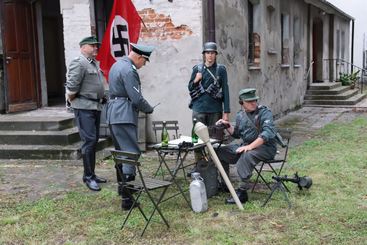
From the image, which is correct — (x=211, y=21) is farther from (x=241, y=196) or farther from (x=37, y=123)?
(x=241, y=196)

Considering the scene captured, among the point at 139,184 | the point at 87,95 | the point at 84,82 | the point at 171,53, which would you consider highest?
the point at 171,53

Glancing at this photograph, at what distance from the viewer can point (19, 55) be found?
32.1 feet

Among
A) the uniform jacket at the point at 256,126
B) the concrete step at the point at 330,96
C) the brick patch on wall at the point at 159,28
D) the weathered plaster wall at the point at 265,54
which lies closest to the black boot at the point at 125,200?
the uniform jacket at the point at 256,126

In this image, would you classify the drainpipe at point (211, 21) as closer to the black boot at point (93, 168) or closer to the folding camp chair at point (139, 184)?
the black boot at point (93, 168)

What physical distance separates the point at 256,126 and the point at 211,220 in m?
1.16

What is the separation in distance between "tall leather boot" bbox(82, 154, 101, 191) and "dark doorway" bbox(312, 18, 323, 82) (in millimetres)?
14226

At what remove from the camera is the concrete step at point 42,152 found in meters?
7.78

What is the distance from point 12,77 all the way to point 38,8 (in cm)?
170

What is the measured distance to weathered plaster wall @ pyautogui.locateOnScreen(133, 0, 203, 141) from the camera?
8.35 meters

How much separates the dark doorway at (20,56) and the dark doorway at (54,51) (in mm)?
Result: 2736

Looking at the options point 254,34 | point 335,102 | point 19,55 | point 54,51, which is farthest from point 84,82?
point 335,102

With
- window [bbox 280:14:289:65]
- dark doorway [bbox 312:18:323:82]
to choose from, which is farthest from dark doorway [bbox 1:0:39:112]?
dark doorway [bbox 312:18:323:82]

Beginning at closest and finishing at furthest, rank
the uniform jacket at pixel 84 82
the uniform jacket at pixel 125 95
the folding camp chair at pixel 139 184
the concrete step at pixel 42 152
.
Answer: the folding camp chair at pixel 139 184 → the uniform jacket at pixel 125 95 → the uniform jacket at pixel 84 82 → the concrete step at pixel 42 152

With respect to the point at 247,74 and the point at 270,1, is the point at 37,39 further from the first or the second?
the point at 270,1
